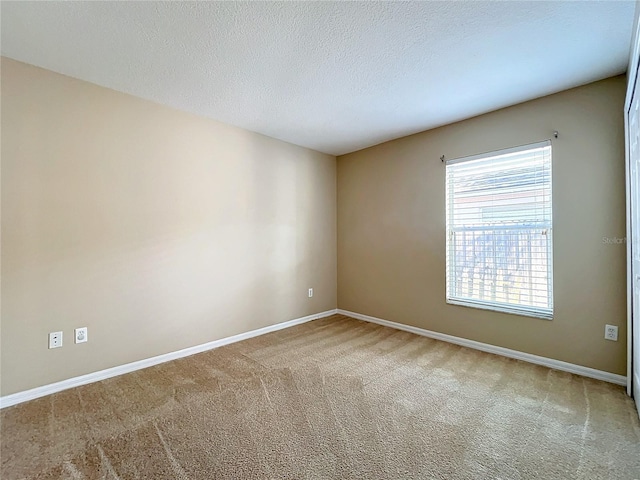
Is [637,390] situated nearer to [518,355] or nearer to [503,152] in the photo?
[518,355]

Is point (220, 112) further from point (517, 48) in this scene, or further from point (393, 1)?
point (517, 48)

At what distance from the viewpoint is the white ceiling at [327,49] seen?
1630 mm

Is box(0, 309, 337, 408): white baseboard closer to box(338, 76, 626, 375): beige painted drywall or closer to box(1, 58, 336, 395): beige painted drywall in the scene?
box(1, 58, 336, 395): beige painted drywall

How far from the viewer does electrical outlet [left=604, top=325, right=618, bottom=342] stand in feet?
7.41

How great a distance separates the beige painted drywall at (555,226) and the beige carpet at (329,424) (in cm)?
40

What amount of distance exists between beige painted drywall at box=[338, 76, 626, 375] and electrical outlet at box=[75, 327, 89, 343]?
3084 millimetres

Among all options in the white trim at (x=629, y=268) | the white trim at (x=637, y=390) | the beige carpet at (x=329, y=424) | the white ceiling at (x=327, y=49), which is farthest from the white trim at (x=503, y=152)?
the beige carpet at (x=329, y=424)

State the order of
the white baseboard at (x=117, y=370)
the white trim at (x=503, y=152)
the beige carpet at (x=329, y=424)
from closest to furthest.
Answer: the beige carpet at (x=329, y=424)
the white baseboard at (x=117, y=370)
the white trim at (x=503, y=152)

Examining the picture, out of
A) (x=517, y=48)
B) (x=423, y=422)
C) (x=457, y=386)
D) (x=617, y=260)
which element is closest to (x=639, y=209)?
(x=617, y=260)

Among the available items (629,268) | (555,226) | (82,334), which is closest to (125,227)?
(82,334)

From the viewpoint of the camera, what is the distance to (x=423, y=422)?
5.90 ft

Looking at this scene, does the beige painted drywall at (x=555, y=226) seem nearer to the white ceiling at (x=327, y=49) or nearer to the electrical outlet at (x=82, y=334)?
the white ceiling at (x=327, y=49)

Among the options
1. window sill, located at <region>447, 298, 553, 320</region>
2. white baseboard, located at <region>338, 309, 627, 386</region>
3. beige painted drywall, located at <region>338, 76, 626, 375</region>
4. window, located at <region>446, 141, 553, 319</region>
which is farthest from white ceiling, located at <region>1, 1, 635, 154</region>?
white baseboard, located at <region>338, 309, 627, 386</region>

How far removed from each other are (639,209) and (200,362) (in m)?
3.55
